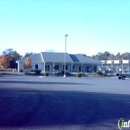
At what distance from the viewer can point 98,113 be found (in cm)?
1169

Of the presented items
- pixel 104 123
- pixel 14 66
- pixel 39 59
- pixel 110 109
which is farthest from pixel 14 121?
pixel 14 66

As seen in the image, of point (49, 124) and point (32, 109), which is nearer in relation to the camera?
point (49, 124)

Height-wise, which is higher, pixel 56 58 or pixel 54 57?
pixel 54 57

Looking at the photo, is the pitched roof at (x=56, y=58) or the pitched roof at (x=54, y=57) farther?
the pitched roof at (x=56, y=58)

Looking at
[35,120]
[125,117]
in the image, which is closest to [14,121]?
[35,120]

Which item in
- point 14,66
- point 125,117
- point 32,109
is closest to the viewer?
point 125,117

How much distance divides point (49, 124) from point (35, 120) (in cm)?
83

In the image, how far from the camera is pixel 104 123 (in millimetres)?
9672

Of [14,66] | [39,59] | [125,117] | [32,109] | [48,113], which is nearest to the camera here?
[125,117]

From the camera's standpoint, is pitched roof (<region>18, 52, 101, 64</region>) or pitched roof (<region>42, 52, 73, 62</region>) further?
pitched roof (<region>18, 52, 101, 64</region>)

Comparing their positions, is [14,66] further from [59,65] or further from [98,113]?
[98,113]

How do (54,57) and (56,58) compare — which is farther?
(54,57)

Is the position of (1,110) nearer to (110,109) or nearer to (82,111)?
(82,111)

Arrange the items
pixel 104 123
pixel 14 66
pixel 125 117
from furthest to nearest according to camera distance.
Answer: pixel 14 66 → pixel 125 117 → pixel 104 123
